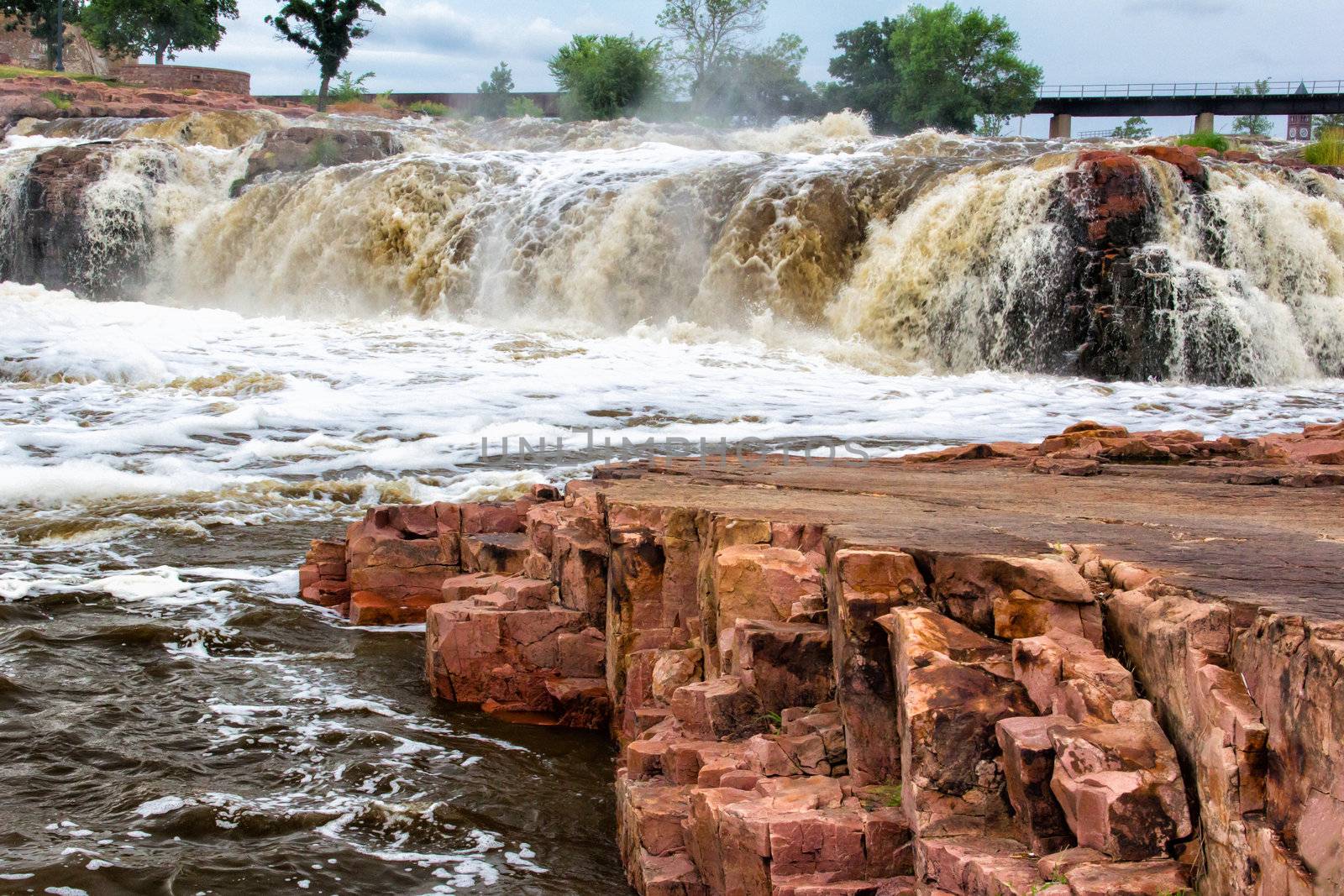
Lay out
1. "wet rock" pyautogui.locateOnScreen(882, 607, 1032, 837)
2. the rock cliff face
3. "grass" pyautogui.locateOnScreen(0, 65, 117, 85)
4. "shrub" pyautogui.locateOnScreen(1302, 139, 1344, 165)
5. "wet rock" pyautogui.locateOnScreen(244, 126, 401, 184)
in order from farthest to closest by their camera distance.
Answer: "grass" pyautogui.locateOnScreen(0, 65, 117, 85)
the rock cliff face
"wet rock" pyautogui.locateOnScreen(244, 126, 401, 184)
"shrub" pyautogui.locateOnScreen(1302, 139, 1344, 165)
"wet rock" pyautogui.locateOnScreen(882, 607, 1032, 837)

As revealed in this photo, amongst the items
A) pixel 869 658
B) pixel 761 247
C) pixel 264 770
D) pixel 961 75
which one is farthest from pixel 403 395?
pixel 961 75

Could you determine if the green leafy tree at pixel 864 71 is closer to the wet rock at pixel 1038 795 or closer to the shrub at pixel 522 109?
the shrub at pixel 522 109

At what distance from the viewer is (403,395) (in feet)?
44.4

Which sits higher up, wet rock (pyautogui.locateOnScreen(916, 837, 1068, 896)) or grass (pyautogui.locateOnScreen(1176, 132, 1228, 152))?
grass (pyautogui.locateOnScreen(1176, 132, 1228, 152))

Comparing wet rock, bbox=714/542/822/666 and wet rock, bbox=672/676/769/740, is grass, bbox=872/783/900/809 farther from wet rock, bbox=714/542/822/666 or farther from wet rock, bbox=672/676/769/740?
wet rock, bbox=714/542/822/666

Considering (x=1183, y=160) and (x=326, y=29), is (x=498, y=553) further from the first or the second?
(x=326, y=29)

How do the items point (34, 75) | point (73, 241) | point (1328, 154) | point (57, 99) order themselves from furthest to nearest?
point (34, 75)
point (57, 99)
point (73, 241)
point (1328, 154)

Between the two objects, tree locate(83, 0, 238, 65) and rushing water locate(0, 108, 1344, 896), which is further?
tree locate(83, 0, 238, 65)

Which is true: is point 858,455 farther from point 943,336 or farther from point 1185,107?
point 1185,107

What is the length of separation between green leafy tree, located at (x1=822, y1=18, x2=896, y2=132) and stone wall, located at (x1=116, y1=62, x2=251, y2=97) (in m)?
20.3

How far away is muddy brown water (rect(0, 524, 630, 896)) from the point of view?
3734 millimetres

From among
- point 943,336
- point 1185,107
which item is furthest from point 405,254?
point 1185,107

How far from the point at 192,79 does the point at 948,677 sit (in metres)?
46.4

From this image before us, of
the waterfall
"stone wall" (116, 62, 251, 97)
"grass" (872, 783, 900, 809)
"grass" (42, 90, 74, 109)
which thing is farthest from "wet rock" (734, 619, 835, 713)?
"stone wall" (116, 62, 251, 97)
